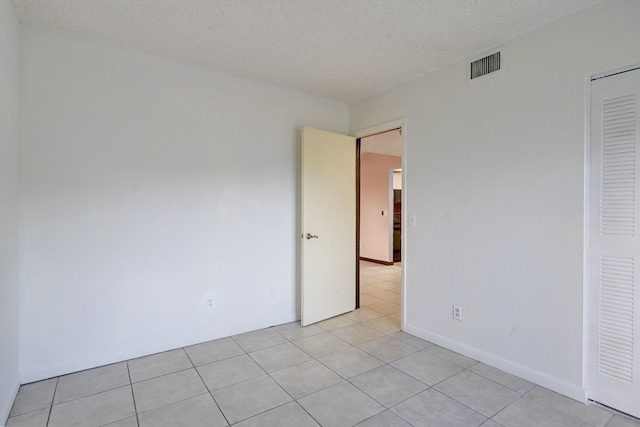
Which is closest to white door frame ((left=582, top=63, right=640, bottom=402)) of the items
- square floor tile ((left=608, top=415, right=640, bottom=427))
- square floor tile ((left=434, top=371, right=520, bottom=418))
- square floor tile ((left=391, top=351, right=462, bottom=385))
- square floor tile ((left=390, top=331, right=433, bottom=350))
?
square floor tile ((left=608, top=415, right=640, bottom=427))

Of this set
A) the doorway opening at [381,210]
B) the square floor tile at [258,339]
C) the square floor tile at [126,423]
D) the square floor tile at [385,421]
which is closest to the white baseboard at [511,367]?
the square floor tile at [385,421]

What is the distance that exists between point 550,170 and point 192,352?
3.05 meters

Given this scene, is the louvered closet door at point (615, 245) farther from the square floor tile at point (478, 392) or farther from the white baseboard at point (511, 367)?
the square floor tile at point (478, 392)

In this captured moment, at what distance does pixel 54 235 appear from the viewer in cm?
228

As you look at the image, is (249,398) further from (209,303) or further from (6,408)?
(6,408)

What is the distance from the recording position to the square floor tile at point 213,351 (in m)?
2.58

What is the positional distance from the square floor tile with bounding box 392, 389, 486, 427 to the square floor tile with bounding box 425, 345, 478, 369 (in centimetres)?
53

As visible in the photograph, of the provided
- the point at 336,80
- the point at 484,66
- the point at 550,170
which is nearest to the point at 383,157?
the point at 336,80

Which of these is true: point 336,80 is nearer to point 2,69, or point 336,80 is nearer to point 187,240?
point 187,240

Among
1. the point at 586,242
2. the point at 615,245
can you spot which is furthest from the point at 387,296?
the point at 615,245

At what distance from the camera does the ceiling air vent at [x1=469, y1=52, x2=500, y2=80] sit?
8.02ft

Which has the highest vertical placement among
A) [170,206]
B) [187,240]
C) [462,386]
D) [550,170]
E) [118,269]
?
[550,170]

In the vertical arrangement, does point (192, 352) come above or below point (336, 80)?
below

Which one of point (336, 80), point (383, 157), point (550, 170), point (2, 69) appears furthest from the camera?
point (383, 157)
